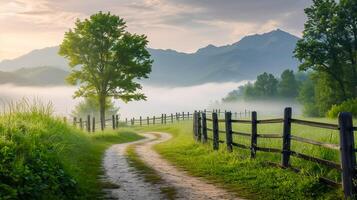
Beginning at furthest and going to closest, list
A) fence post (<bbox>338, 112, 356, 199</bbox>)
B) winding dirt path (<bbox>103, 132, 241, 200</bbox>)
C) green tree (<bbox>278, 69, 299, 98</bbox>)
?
green tree (<bbox>278, 69, 299, 98</bbox>) < winding dirt path (<bbox>103, 132, 241, 200</bbox>) < fence post (<bbox>338, 112, 356, 199</bbox>)

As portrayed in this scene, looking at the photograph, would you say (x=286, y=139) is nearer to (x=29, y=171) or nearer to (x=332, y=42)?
(x=29, y=171)

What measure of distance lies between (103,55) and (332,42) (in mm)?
28459

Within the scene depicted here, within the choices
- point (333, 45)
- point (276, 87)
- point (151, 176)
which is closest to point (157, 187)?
point (151, 176)

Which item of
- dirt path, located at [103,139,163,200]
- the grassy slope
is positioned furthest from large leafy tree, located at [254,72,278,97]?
dirt path, located at [103,139,163,200]

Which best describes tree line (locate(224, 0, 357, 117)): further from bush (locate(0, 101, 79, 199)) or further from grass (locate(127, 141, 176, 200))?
bush (locate(0, 101, 79, 199))

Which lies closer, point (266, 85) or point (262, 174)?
point (262, 174)

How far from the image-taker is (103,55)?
150ft

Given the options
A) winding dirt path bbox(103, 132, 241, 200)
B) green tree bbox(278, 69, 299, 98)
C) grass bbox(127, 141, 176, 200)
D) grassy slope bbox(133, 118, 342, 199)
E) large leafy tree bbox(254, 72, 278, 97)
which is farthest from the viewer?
large leafy tree bbox(254, 72, 278, 97)

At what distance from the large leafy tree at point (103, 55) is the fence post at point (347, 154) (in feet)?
120

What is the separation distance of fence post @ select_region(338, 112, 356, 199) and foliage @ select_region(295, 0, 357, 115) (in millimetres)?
44676

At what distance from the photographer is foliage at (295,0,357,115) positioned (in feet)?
170

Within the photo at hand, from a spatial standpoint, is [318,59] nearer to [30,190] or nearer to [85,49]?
[85,49]

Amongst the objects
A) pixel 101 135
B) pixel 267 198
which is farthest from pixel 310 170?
pixel 101 135

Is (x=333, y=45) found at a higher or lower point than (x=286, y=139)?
higher
